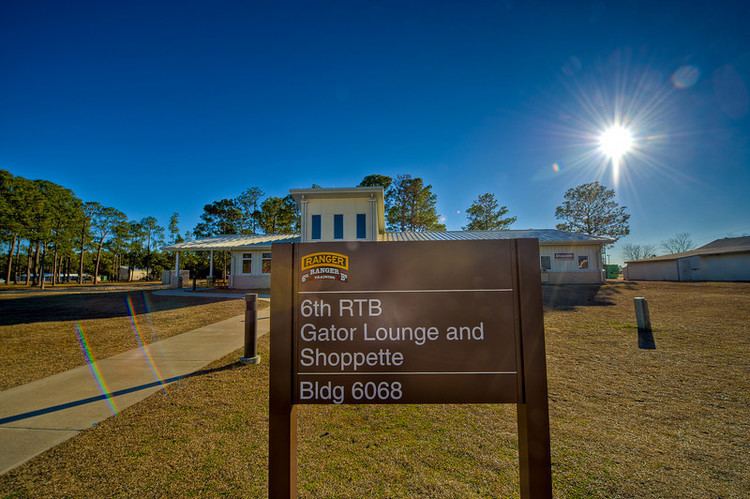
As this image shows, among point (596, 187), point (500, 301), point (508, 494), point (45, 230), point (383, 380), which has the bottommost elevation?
point (508, 494)

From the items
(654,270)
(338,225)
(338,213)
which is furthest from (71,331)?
(654,270)

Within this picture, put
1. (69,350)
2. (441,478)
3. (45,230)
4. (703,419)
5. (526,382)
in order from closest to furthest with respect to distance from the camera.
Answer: (526,382)
(441,478)
(703,419)
(69,350)
(45,230)

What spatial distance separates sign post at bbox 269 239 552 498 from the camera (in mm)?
1656

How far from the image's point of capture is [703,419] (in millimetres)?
2947

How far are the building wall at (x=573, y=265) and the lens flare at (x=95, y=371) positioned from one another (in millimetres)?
24058

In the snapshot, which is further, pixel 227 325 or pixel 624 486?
pixel 227 325

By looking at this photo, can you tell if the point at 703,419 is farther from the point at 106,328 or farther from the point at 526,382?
the point at 106,328

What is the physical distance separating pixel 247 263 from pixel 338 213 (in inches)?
344

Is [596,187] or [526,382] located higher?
[596,187]

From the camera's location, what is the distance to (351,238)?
1691 centimetres

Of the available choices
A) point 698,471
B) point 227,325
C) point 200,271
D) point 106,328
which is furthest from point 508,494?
point 200,271

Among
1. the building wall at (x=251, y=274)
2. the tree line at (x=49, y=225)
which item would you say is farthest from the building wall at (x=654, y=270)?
the tree line at (x=49, y=225)

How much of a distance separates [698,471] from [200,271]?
45.0 meters

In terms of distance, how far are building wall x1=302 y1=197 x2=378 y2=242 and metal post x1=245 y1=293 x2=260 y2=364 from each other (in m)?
12.1
